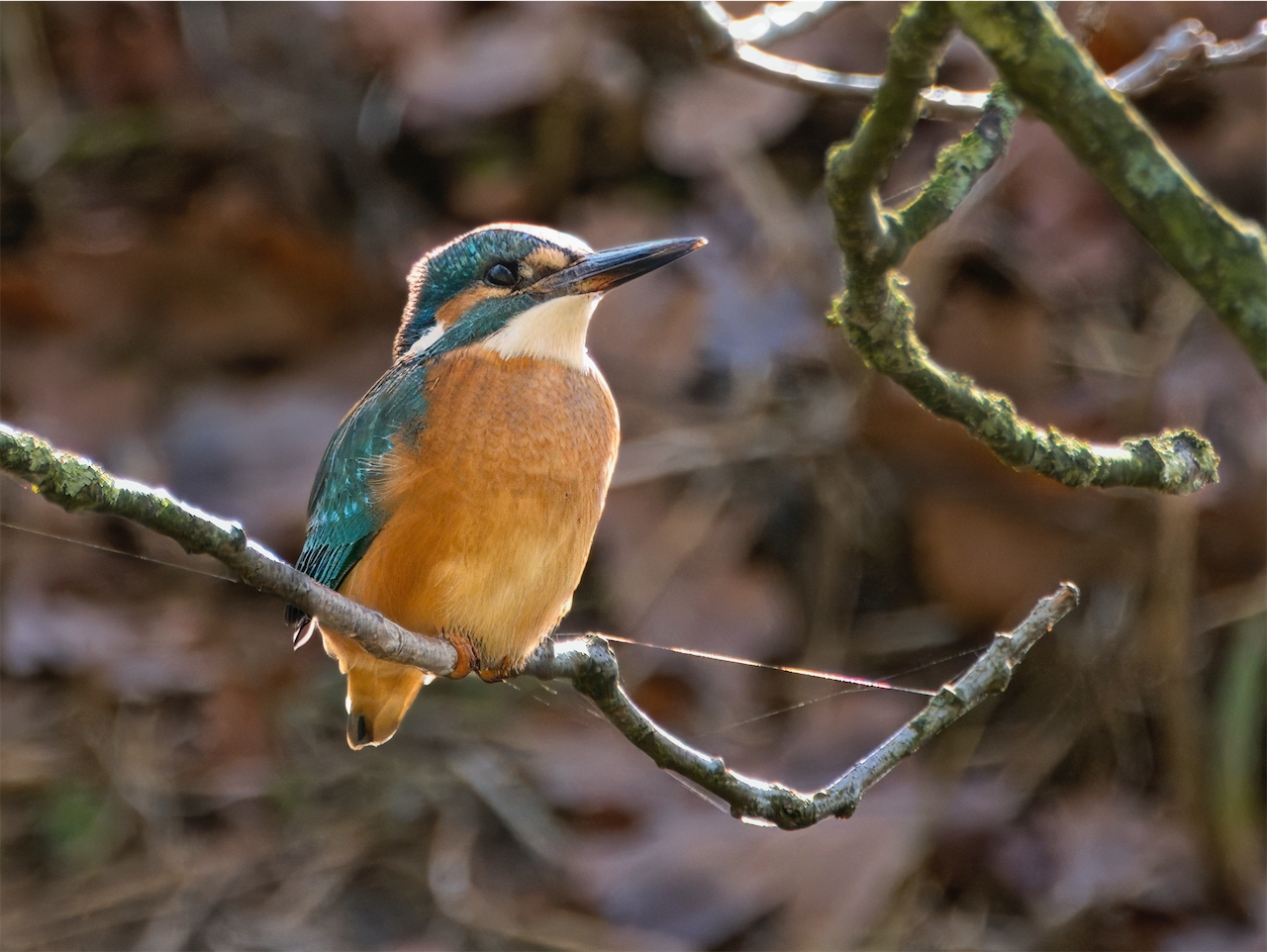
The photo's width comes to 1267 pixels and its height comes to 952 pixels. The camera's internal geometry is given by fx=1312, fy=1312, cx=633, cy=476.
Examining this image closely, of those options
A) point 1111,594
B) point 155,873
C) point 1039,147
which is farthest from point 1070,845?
point 155,873

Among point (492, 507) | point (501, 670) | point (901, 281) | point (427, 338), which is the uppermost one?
point (901, 281)

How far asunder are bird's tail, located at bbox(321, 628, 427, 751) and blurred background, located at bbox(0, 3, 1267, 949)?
98 centimetres

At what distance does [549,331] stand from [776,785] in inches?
37.4

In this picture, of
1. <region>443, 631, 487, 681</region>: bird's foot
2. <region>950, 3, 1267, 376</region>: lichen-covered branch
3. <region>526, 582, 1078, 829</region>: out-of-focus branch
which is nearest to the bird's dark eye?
<region>443, 631, 487, 681</region>: bird's foot

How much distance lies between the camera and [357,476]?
88.9 inches

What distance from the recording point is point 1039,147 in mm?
4180

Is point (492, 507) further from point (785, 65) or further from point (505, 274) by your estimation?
point (785, 65)

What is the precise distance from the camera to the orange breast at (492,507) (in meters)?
2.06

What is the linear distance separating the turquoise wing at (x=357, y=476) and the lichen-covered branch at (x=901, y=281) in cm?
109

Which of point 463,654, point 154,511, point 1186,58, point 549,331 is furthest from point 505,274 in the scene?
point 154,511

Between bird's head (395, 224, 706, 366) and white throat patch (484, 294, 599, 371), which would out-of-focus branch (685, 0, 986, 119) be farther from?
white throat patch (484, 294, 599, 371)

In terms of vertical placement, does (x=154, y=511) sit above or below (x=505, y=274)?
below

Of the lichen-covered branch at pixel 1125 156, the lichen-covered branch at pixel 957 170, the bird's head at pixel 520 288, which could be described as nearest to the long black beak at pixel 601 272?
the bird's head at pixel 520 288

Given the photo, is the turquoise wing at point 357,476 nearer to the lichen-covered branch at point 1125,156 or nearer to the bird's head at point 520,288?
the bird's head at point 520,288
